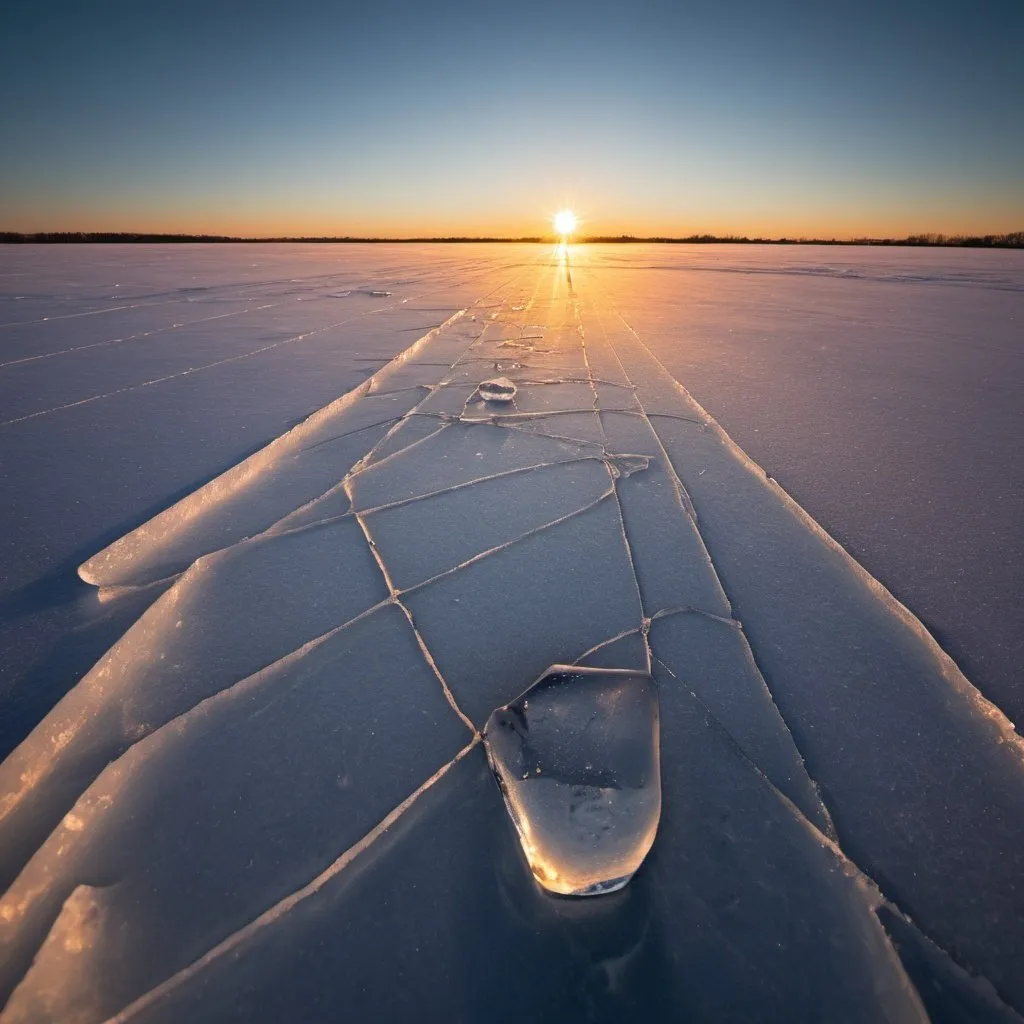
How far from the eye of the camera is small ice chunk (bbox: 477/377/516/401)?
2564 millimetres

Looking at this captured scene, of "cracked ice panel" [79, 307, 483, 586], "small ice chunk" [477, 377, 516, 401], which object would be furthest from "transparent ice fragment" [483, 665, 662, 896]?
"small ice chunk" [477, 377, 516, 401]

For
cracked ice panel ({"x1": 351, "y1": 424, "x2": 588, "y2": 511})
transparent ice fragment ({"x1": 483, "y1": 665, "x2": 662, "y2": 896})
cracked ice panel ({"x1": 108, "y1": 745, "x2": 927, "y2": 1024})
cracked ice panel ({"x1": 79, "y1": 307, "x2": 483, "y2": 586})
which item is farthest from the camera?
cracked ice panel ({"x1": 351, "y1": 424, "x2": 588, "y2": 511})

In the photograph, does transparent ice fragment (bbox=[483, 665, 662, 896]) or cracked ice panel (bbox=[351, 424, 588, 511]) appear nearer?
transparent ice fragment (bbox=[483, 665, 662, 896])

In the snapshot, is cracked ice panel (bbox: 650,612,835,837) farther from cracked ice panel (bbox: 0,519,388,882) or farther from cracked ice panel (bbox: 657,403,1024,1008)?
cracked ice panel (bbox: 0,519,388,882)

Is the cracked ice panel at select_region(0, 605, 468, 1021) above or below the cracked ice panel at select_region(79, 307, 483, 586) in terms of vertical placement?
below

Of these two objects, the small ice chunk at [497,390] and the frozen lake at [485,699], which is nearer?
the frozen lake at [485,699]

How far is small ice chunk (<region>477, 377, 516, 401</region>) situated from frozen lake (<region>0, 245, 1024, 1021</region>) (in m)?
0.25

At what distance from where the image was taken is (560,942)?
2.11 ft

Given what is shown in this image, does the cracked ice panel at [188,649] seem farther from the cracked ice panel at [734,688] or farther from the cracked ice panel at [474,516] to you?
the cracked ice panel at [734,688]

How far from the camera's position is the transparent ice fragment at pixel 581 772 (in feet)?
2.30

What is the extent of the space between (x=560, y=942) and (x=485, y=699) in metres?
0.39

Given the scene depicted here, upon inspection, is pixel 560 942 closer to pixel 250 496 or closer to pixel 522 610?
pixel 522 610

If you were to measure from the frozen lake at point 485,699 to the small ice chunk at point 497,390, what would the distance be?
248mm

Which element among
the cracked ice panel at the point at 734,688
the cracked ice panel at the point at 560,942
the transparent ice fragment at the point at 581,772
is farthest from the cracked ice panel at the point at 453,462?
the cracked ice panel at the point at 560,942
